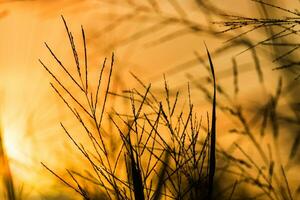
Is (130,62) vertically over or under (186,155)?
over

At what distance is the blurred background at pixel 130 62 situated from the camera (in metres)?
1.25

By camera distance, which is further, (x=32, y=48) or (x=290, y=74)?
(x=32, y=48)

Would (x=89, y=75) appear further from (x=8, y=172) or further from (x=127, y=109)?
(x=8, y=172)

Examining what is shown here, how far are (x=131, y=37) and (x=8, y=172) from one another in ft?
2.53

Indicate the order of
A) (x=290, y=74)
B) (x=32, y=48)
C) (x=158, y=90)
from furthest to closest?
(x=32, y=48)
(x=158, y=90)
(x=290, y=74)

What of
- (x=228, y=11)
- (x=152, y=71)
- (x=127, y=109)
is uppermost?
(x=228, y=11)

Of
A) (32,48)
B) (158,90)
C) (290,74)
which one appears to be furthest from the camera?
(32,48)

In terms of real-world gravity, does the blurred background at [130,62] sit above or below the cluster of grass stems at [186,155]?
above

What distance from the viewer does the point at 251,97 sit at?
127 centimetres

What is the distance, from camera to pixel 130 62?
1396mm

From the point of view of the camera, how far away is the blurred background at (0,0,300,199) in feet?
4.09

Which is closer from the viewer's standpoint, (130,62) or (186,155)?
(186,155)

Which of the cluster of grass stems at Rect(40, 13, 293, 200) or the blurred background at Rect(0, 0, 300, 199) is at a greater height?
the blurred background at Rect(0, 0, 300, 199)

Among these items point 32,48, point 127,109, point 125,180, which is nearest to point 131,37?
point 127,109
